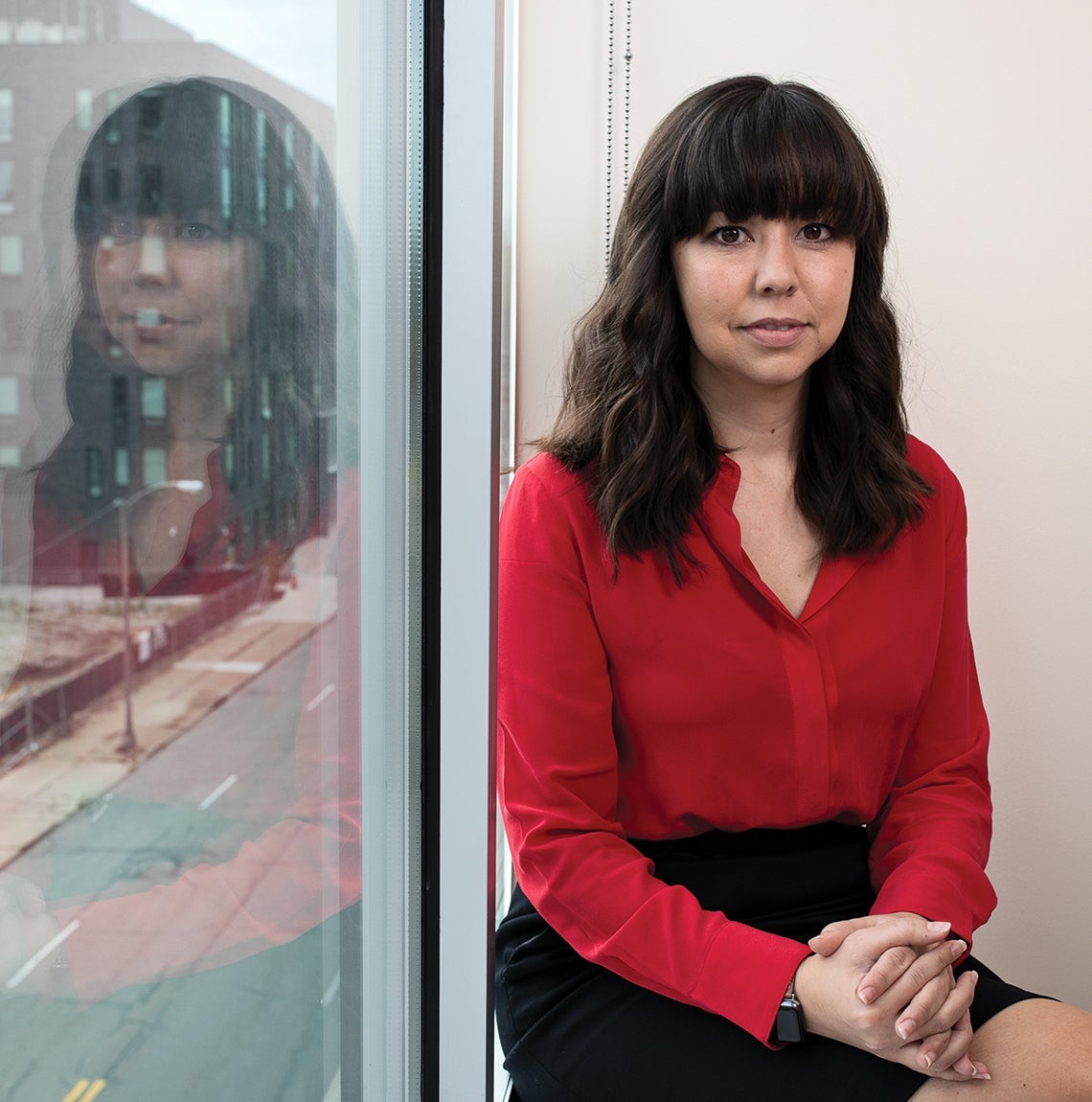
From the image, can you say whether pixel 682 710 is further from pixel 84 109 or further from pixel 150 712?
pixel 84 109

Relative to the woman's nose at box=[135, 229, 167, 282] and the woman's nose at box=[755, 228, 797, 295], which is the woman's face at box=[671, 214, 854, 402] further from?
the woman's nose at box=[135, 229, 167, 282]

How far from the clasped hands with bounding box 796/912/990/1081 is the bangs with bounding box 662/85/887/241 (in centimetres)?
64

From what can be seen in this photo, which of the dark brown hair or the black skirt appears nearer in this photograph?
the black skirt

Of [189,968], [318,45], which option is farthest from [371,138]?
[189,968]

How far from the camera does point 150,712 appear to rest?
44 centimetres

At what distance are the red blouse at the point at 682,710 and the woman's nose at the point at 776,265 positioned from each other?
0.60 ft

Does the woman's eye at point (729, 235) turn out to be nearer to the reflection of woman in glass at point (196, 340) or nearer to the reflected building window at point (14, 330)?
the reflection of woman in glass at point (196, 340)

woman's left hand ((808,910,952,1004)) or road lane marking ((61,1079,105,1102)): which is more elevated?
road lane marking ((61,1079,105,1102))

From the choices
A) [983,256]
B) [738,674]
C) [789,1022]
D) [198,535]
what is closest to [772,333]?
[738,674]

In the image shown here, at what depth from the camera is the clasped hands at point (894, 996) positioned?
887 mm

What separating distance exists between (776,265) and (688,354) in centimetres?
15

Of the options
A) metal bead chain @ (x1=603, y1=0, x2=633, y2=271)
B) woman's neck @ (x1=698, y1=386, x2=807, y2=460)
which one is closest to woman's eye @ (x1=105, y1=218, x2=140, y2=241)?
woman's neck @ (x1=698, y1=386, x2=807, y2=460)

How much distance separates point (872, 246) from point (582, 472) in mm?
366

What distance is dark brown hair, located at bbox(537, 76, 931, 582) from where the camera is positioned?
1.03m
